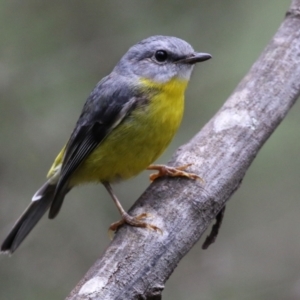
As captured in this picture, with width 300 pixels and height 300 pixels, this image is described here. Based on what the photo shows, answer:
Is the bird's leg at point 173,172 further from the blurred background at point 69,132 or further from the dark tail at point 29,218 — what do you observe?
the blurred background at point 69,132

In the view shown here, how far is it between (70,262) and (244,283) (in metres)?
1.93

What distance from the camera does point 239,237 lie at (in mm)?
7477

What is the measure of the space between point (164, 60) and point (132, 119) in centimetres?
60

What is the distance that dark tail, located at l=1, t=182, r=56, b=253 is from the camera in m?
5.12

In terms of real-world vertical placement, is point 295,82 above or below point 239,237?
above

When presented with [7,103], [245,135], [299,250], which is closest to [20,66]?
[7,103]

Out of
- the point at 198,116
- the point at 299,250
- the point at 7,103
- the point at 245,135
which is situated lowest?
the point at 299,250

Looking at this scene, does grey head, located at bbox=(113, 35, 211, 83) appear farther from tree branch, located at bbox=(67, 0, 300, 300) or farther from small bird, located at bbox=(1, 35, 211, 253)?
tree branch, located at bbox=(67, 0, 300, 300)

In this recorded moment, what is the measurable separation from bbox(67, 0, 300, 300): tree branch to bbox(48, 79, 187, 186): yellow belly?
242 millimetres

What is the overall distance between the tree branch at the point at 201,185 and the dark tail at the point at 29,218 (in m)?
1.32

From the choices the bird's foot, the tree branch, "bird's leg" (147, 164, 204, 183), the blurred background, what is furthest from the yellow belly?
the blurred background

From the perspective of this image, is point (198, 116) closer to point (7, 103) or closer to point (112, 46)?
point (112, 46)

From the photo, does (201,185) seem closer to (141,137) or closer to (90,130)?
(141,137)

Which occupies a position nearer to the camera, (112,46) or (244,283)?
(244,283)
